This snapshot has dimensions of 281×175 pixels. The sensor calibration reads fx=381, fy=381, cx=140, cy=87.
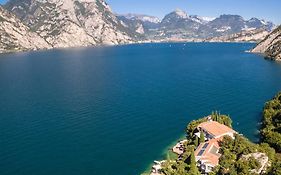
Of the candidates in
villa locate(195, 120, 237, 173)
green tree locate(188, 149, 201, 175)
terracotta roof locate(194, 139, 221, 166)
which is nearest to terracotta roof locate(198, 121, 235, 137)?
villa locate(195, 120, 237, 173)

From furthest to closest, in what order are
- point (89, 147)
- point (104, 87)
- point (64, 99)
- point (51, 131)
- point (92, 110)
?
point (104, 87) → point (64, 99) → point (92, 110) → point (51, 131) → point (89, 147)

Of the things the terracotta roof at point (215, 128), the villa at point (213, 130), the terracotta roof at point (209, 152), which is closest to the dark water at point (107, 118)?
the villa at point (213, 130)

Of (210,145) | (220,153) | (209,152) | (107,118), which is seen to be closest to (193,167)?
(209,152)

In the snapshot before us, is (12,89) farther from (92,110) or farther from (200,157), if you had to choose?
(200,157)

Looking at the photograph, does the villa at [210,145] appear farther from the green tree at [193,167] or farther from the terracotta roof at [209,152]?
the green tree at [193,167]

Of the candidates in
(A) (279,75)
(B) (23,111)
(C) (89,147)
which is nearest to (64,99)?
(B) (23,111)

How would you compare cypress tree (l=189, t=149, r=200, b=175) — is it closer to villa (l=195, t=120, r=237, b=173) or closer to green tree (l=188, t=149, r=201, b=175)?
green tree (l=188, t=149, r=201, b=175)

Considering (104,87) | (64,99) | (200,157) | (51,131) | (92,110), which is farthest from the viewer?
(104,87)
